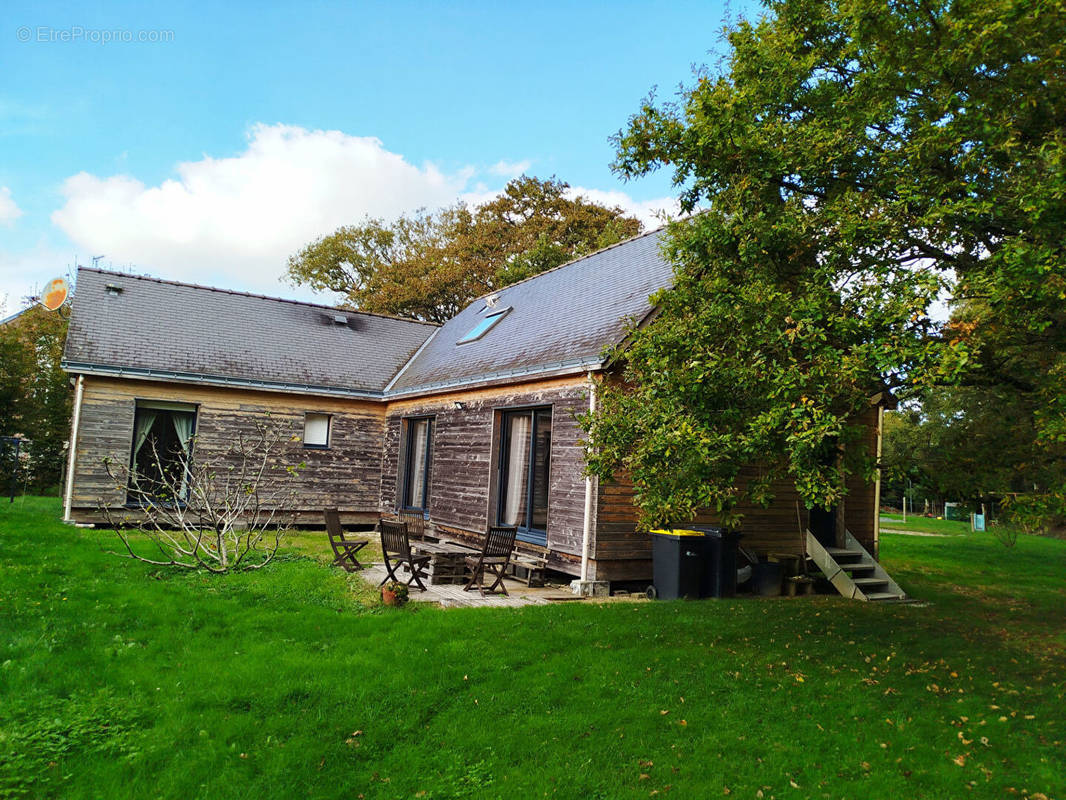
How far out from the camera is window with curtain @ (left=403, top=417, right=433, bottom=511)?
14.8 meters

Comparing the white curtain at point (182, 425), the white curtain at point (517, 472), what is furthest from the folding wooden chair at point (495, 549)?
the white curtain at point (182, 425)

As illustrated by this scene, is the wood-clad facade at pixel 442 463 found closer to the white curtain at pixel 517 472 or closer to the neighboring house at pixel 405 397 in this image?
the neighboring house at pixel 405 397

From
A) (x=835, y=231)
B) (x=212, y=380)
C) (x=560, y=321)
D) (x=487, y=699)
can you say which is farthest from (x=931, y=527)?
(x=487, y=699)

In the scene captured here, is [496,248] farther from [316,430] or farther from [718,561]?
[718,561]

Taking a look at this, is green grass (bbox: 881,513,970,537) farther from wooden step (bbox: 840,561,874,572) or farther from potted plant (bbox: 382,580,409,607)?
potted plant (bbox: 382,580,409,607)

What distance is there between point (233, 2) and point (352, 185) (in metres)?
23.3

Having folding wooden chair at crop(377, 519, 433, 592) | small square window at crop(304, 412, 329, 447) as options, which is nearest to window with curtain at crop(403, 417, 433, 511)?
small square window at crop(304, 412, 329, 447)

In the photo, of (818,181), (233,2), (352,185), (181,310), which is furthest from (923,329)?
(352,185)

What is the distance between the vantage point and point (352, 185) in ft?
107

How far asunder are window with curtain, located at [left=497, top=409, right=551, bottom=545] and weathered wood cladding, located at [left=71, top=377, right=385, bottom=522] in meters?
4.39

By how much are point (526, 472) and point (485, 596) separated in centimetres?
306

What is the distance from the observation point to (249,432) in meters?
15.4

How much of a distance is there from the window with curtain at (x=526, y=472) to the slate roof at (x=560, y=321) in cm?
89

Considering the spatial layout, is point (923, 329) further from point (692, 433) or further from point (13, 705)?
point (13, 705)
